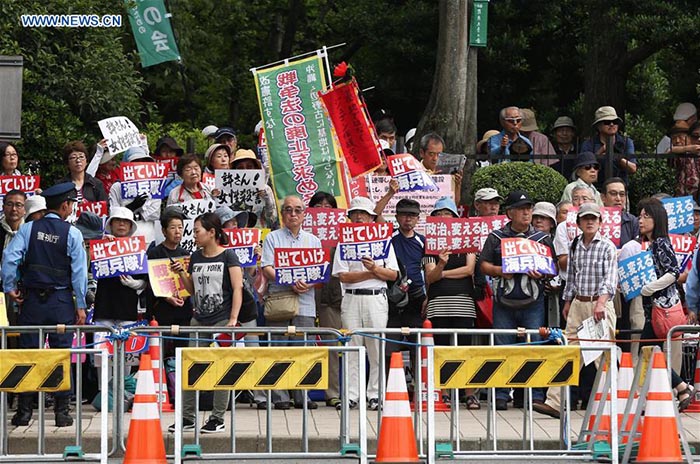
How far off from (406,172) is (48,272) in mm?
4400

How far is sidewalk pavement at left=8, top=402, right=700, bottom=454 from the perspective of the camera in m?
13.4

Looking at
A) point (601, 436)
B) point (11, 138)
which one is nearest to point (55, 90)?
point (11, 138)

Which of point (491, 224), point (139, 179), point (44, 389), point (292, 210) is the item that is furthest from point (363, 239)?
point (44, 389)

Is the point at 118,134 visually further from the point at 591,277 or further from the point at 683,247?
the point at 683,247

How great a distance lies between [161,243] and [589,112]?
11562 millimetres

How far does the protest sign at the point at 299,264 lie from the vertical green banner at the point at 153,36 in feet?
35.2

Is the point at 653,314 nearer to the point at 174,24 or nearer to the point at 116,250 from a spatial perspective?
the point at 116,250

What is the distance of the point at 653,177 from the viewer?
20.7 metres

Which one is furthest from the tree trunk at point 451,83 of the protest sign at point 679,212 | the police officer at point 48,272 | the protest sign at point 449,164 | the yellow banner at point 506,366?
the yellow banner at point 506,366

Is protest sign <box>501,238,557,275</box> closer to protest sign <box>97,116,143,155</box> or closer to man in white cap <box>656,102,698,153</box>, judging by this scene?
protest sign <box>97,116,143,155</box>

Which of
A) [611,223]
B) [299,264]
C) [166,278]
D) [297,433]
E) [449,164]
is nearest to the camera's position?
[297,433]

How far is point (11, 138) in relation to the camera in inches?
559

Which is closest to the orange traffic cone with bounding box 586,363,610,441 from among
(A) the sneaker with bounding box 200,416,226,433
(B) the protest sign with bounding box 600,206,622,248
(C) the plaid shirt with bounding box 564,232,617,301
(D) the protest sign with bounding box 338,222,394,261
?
(C) the plaid shirt with bounding box 564,232,617,301

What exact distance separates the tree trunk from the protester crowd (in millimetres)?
5186
